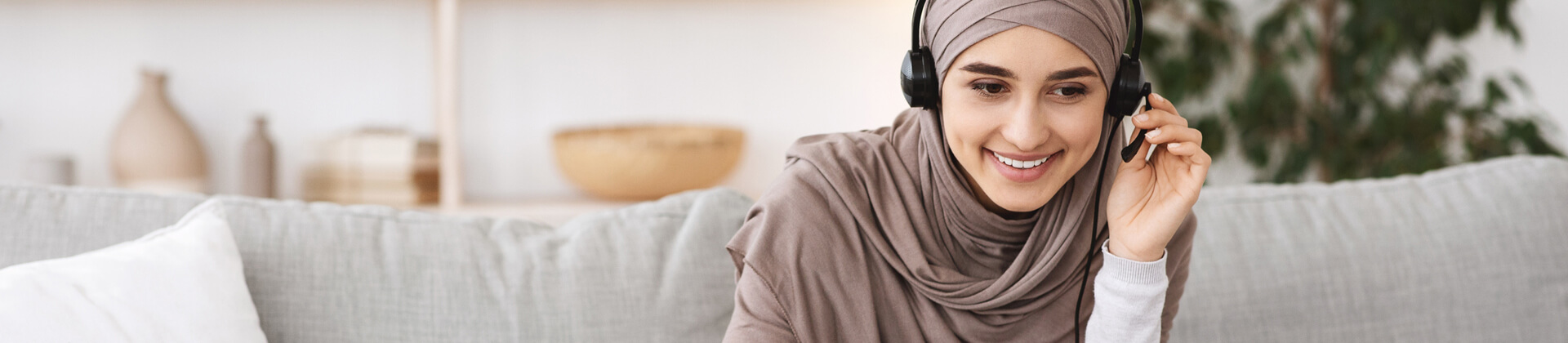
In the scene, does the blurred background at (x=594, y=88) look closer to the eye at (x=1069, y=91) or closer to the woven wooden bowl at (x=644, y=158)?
the woven wooden bowl at (x=644, y=158)

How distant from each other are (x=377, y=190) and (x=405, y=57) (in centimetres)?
32

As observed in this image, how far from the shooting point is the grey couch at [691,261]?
3.26 feet

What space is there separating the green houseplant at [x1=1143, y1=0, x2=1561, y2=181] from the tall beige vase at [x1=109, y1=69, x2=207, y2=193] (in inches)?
81.8

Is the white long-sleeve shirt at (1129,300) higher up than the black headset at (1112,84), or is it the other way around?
the black headset at (1112,84)

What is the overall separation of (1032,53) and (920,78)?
0.31ft

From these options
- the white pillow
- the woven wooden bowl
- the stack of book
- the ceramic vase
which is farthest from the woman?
the ceramic vase

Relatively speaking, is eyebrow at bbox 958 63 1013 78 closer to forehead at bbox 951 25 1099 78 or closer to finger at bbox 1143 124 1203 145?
forehead at bbox 951 25 1099 78

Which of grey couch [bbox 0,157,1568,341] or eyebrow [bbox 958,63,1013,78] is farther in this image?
grey couch [bbox 0,157,1568,341]

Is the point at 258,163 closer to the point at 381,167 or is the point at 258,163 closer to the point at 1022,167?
the point at 381,167

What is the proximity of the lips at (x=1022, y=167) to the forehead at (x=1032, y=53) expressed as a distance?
0.07m

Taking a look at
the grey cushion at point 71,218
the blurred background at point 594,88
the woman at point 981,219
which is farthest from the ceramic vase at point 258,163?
the woman at point 981,219

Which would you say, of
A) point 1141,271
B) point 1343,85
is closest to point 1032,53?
point 1141,271

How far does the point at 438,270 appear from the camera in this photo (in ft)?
3.38

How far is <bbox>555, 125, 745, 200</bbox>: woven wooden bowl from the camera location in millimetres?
2012
